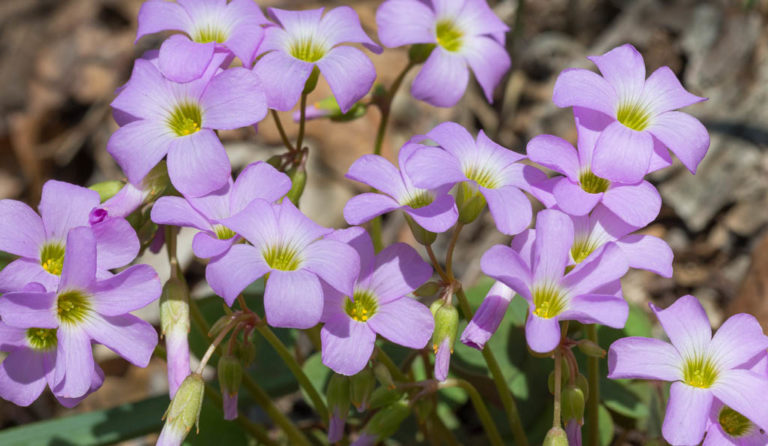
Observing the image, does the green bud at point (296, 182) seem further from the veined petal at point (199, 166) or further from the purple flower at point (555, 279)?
the purple flower at point (555, 279)

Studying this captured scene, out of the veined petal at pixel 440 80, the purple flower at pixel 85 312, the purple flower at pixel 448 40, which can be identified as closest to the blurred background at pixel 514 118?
the purple flower at pixel 448 40

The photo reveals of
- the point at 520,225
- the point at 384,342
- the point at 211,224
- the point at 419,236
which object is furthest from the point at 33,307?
the point at 384,342

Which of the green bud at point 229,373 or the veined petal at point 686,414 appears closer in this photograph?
the veined petal at point 686,414

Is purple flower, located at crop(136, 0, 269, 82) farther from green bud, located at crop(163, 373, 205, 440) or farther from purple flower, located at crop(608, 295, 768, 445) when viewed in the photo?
purple flower, located at crop(608, 295, 768, 445)

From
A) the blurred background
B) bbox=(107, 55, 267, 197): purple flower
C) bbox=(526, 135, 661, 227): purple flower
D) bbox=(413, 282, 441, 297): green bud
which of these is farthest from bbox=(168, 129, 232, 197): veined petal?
the blurred background

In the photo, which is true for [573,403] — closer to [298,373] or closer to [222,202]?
[298,373]

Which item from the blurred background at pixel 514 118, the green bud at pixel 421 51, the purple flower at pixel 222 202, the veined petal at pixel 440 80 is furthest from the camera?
the blurred background at pixel 514 118

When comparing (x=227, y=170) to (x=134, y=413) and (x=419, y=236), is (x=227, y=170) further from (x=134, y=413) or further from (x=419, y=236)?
(x=134, y=413)
